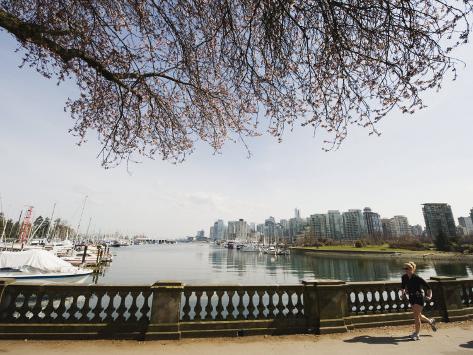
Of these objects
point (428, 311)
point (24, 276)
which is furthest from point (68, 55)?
point (24, 276)

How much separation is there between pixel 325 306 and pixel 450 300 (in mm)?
4750

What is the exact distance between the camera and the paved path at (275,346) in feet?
21.4

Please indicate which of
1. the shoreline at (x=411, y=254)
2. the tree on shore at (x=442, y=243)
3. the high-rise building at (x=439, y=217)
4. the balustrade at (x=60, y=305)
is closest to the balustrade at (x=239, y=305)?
the balustrade at (x=60, y=305)

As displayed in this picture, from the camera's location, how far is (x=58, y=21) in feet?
23.6

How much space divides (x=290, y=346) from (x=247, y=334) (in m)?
1.28

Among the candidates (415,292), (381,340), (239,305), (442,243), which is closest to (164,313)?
(239,305)

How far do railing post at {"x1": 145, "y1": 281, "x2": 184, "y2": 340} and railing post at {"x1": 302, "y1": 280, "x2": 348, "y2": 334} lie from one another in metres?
3.71

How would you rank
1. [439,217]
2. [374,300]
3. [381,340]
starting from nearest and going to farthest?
[381,340] < [374,300] < [439,217]

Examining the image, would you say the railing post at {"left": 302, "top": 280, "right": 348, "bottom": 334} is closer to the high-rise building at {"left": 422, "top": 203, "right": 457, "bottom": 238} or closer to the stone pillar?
the stone pillar

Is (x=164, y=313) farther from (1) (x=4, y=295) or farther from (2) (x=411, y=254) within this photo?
(2) (x=411, y=254)

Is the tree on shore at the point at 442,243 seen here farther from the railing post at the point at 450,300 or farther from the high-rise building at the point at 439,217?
the railing post at the point at 450,300

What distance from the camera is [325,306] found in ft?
26.6

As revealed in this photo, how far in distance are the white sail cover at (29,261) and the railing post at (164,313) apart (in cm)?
2860

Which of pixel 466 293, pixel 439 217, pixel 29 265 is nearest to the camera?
pixel 466 293
